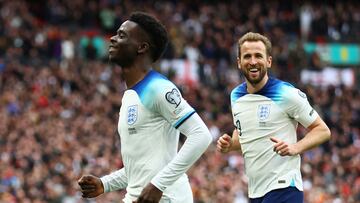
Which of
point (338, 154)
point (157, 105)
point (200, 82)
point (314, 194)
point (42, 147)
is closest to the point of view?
point (157, 105)

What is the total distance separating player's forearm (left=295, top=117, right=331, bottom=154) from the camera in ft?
22.9

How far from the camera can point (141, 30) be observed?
659cm

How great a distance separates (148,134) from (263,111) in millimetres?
1243

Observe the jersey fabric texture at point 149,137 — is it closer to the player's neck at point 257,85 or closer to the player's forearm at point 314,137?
the player's forearm at point 314,137

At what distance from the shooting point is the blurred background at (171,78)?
18891 mm

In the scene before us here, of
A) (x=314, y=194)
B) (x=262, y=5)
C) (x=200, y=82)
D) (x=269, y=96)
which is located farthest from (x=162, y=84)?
(x=262, y=5)

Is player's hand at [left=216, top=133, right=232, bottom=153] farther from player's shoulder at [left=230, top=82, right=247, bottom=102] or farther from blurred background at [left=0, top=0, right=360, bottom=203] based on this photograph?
blurred background at [left=0, top=0, right=360, bottom=203]

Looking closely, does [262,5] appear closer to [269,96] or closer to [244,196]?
[244,196]

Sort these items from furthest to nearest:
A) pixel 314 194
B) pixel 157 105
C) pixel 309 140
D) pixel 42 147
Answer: pixel 314 194, pixel 42 147, pixel 309 140, pixel 157 105

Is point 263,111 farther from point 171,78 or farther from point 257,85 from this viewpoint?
point 171,78

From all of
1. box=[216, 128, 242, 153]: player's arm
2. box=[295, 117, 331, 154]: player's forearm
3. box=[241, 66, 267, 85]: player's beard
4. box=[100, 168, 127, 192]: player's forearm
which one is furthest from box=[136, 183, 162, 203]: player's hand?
box=[241, 66, 267, 85]: player's beard

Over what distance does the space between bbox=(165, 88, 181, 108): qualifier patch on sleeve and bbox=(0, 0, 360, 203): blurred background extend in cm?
1044

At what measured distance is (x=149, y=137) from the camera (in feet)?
21.0

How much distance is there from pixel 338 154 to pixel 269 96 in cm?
1818
